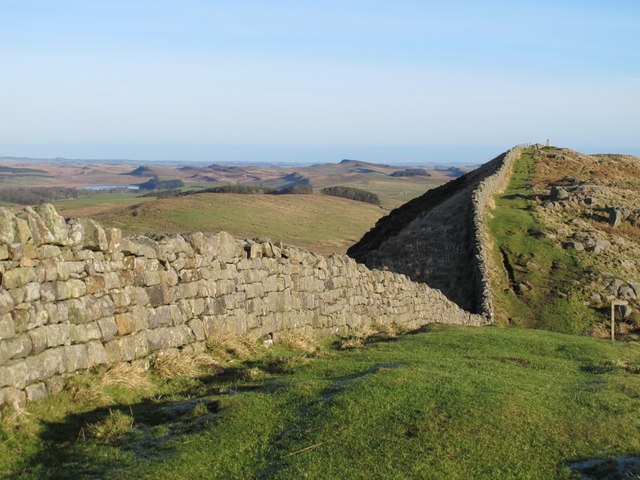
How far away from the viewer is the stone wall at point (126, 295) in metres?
9.97

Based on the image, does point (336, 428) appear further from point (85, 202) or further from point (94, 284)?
point (85, 202)

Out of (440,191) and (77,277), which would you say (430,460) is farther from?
(440,191)

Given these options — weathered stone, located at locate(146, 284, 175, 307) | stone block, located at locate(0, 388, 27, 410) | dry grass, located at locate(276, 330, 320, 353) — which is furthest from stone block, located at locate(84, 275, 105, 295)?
dry grass, located at locate(276, 330, 320, 353)

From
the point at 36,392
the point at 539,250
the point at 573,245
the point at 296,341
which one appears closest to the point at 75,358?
the point at 36,392

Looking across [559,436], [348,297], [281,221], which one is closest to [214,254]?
[348,297]

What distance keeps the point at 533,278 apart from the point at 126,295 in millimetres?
26299

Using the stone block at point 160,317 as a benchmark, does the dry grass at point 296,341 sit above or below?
below

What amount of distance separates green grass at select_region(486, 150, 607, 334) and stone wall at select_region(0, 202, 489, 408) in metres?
15.1

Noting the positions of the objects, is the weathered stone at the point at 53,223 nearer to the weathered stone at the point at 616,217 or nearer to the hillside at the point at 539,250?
the hillside at the point at 539,250

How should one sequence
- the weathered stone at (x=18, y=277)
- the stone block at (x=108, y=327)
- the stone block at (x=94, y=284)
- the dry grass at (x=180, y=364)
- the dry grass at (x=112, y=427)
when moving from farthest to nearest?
the dry grass at (x=180, y=364)
the stone block at (x=108, y=327)
the stone block at (x=94, y=284)
the weathered stone at (x=18, y=277)
the dry grass at (x=112, y=427)

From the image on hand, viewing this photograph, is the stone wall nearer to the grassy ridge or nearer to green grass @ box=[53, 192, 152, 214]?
the grassy ridge

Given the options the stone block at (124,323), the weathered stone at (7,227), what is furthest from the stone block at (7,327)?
the stone block at (124,323)

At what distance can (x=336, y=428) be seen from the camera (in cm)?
901

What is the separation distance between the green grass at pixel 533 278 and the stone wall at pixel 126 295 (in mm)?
15108
